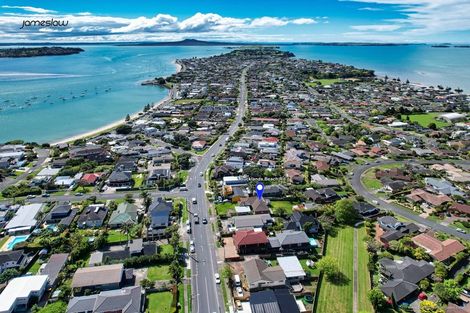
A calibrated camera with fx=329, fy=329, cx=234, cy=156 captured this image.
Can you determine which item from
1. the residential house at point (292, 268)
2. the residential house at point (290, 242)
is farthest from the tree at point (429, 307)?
the residential house at point (290, 242)

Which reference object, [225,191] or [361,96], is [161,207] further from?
Answer: [361,96]

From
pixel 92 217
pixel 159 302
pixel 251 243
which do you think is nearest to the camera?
pixel 159 302

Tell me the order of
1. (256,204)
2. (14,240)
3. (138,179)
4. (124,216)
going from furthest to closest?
(138,179) → (256,204) → (124,216) → (14,240)

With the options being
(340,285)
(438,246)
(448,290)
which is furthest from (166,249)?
(438,246)

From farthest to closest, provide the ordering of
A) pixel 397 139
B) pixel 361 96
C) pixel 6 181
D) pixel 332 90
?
pixel 332 90
pixel 361 96
pixel 397 139
pixel 6 181

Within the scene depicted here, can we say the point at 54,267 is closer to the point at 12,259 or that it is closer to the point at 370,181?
the point at 12,259

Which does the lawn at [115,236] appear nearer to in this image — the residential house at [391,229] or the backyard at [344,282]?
the backyard at [344,282]

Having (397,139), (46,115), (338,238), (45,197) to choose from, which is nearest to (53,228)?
(45,197)
